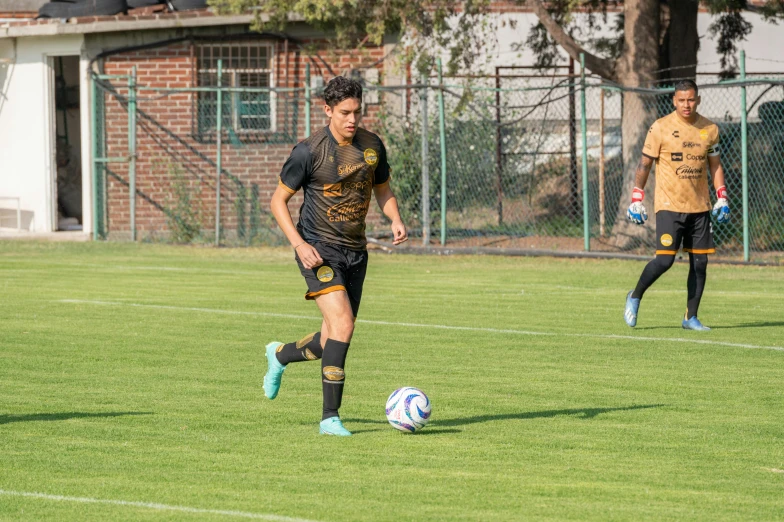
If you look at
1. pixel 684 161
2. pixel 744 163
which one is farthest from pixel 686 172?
pixel 744 163

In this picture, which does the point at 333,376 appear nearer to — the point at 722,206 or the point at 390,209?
the point at 390,209

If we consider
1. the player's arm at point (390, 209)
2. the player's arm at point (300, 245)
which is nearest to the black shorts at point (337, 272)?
the player's arm at point (300, 245)

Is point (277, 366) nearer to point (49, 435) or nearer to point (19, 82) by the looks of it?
point (49, 435)

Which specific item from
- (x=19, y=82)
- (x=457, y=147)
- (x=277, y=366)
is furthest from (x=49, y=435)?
(x=19, y=82)

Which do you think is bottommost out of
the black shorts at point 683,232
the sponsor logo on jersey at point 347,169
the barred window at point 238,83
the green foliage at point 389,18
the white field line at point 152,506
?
the white field line at point 152,506

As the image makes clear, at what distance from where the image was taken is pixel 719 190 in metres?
12.9

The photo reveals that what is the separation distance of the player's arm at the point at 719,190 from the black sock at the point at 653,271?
1.99 ft

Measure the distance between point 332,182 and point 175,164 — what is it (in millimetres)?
18478

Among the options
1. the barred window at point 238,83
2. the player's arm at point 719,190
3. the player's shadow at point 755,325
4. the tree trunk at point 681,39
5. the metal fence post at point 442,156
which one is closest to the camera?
the player's arm at point 719,190

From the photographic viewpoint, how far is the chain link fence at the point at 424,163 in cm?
2286

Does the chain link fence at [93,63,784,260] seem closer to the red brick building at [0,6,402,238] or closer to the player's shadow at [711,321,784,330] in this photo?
the red brick building at [0,6,402,238]

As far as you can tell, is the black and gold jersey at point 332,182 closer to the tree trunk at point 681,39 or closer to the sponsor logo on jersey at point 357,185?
the sponsor logo on jersey at point 357,185

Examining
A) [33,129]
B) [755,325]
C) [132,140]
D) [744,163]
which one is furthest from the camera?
[33,129]

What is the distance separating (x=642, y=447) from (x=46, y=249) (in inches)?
699
